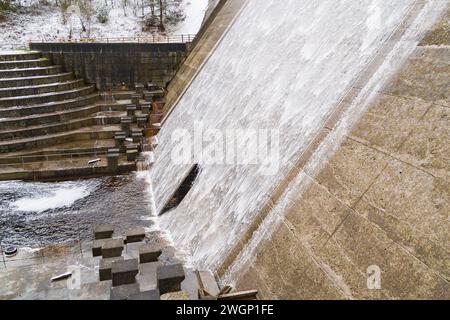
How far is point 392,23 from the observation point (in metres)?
6.04

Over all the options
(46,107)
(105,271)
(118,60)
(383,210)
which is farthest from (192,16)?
(383,210)

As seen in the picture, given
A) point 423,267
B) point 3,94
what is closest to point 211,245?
point 423,267

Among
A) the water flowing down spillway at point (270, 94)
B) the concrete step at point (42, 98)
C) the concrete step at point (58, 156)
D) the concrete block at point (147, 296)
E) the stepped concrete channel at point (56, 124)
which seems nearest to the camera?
the concrete block at point (147, 296)

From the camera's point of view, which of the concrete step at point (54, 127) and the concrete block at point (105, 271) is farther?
the concrete step at point (54, 127)

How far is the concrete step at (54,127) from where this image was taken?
15875 millimetres

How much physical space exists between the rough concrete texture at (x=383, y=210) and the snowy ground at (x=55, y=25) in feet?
103

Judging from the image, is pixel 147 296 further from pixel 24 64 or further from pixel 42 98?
pixel 24 64

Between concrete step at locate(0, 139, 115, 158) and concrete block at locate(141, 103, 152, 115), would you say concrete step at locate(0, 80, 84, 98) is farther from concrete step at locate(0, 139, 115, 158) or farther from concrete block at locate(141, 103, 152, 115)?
concrete block at locate(141, 103, 152, 115)

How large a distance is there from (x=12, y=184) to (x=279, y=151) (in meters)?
11.5

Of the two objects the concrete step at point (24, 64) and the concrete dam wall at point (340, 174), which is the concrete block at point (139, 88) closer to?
the concrete step at point (24, 64)

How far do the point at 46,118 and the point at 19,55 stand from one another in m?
5.32

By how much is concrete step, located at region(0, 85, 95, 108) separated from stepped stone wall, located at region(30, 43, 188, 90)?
1851mm

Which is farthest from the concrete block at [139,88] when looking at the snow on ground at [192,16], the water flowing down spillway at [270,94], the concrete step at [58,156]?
the snow on ground at [192,16]

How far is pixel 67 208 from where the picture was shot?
1127 centimetres
